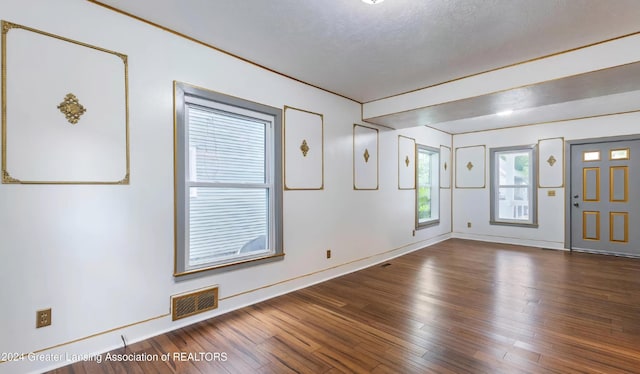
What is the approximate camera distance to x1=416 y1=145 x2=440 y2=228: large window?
5922 mm

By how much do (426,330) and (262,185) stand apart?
83.7 inches

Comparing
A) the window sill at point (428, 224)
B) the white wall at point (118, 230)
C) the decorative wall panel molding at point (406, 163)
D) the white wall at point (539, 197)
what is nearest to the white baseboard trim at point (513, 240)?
the white wall at point (539, 197)

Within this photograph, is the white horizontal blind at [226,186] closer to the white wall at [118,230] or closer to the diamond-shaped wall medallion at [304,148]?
the white wall at [118,230]

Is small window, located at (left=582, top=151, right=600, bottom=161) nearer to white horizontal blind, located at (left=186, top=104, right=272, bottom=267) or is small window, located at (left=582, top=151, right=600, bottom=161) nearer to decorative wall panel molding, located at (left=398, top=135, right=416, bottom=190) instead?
decorative wall panel molding, located at (left=398, top=135, right=416, bottom=190)

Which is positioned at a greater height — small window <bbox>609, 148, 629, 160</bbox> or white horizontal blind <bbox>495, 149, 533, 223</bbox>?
small window <bbox>609, 148, 629, 160</bbox>

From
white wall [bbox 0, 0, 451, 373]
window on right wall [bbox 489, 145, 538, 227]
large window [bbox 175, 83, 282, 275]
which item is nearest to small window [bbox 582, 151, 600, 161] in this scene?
window on right wall [bbox 489, 145, 538, 227]

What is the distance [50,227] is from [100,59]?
1.24m

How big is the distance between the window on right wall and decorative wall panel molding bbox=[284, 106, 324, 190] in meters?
4.73

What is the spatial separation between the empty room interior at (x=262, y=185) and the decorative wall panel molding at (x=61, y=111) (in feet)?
Result: 0.04

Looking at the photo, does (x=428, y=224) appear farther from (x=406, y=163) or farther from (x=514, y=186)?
(x=514, y=186)

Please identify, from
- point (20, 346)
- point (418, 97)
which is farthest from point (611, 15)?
point (20, 346)

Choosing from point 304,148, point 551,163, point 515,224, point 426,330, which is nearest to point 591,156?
point 551,163

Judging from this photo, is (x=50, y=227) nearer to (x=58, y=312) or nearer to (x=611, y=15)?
(x=58, y=312)

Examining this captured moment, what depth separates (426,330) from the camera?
8.17 ft
